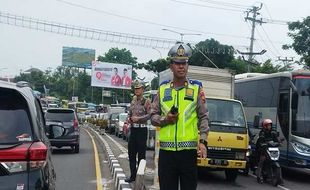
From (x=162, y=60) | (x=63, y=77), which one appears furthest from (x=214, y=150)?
(x=63, y=77)

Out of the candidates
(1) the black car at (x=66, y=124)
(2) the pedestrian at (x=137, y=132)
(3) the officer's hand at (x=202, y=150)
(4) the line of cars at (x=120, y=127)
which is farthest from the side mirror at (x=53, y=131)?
(1) the black car at (x=66, y=124)

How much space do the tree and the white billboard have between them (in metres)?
29.2

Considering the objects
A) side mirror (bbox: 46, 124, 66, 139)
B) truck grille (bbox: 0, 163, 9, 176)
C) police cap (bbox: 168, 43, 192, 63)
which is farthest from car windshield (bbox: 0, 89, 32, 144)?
side mirror (bbox: 46, 124, 66, 139)

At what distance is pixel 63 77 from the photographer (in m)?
115

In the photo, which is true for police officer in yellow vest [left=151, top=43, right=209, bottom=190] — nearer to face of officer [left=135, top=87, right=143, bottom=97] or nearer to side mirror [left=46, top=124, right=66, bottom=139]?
side mirror [left=46, top=124, right=66, bottom=139]

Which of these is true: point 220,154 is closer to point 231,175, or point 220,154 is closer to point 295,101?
point 231,175

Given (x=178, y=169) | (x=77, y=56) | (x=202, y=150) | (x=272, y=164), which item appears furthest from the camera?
(x=77, y=56)

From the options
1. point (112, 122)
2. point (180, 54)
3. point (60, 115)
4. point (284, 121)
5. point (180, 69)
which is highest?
point (180, 54)

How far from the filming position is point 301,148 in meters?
14.7

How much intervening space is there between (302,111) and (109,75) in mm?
48544

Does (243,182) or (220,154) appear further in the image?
(243,182)

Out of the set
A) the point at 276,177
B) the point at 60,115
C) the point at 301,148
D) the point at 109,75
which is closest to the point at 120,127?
the point at 60,115

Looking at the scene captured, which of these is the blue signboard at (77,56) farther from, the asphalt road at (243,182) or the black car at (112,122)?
the asphalt road at (243,182)

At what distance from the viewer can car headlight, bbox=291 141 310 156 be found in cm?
1455
